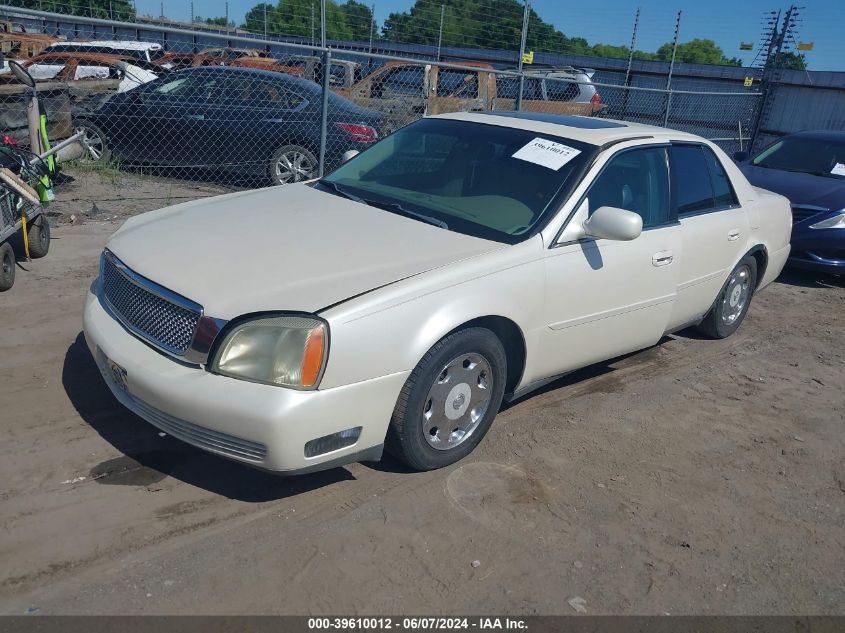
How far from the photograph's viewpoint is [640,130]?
16.1ft

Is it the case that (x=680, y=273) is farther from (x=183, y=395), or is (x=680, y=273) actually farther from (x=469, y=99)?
(x=469, y=99)

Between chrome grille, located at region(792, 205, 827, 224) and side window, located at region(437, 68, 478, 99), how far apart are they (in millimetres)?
5825

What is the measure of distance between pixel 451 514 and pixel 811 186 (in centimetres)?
667

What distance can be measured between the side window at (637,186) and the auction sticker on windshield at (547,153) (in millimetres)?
220

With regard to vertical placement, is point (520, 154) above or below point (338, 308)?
above

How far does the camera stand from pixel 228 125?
31.4ft

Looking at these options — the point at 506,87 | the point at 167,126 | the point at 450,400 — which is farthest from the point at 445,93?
the point at 450,400

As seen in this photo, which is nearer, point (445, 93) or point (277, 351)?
point (277, 351)

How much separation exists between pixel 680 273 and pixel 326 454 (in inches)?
107

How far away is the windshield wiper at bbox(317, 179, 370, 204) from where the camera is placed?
14.7ft

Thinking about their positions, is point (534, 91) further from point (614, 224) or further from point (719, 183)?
point (614, 224)

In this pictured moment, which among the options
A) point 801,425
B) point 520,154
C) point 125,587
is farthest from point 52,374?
point 801,425

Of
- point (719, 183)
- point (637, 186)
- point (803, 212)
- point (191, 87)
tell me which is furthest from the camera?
point (191, 87)

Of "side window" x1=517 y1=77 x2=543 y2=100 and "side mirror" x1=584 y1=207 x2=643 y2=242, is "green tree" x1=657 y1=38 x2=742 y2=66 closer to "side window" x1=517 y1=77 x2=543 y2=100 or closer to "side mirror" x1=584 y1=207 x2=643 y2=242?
"side window" x1=517 y1=77 x2=543 y2=100
